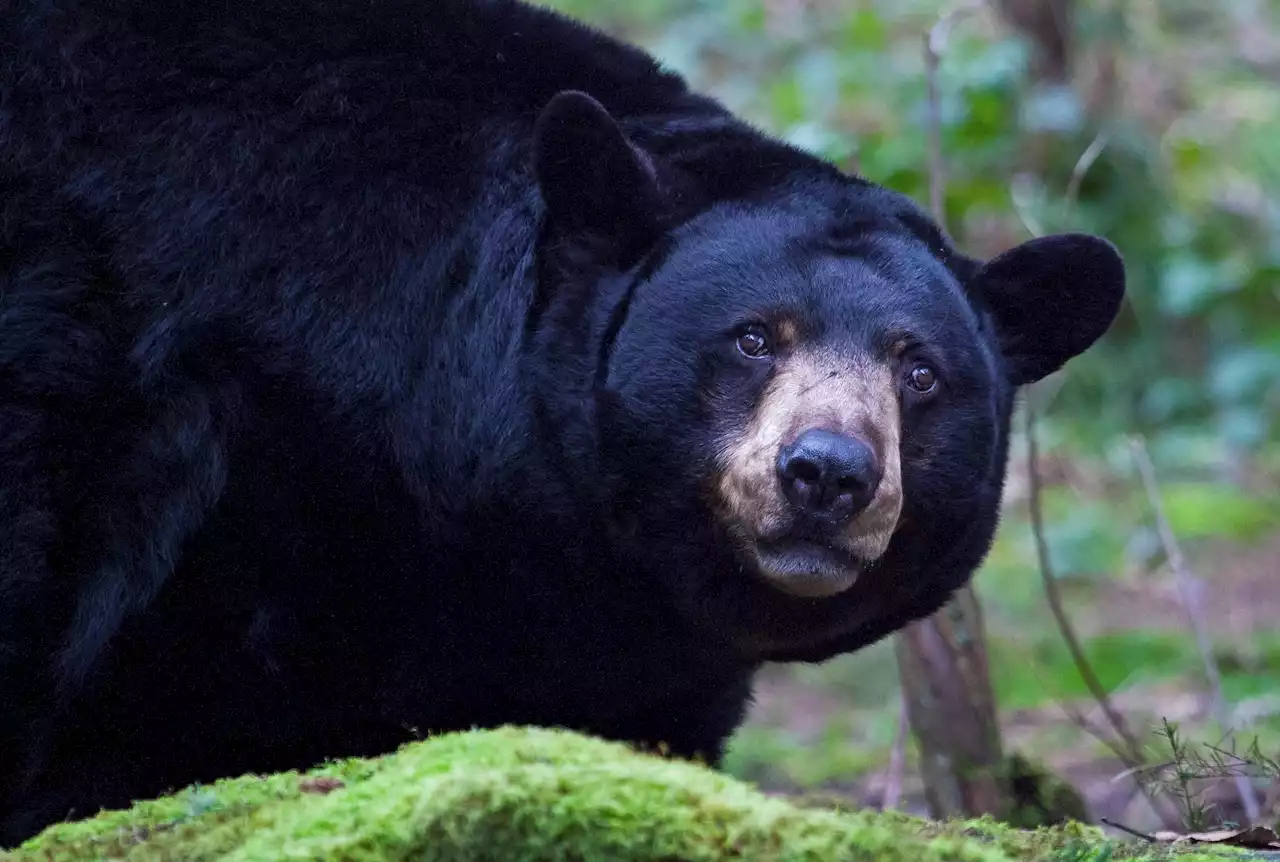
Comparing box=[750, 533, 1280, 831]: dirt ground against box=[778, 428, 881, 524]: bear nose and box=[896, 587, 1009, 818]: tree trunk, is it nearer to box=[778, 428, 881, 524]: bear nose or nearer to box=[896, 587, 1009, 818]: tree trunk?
box=[896, 587, 1009, 818]: tree trunk

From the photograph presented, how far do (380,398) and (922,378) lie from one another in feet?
4.41

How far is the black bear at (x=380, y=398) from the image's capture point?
3789 mm

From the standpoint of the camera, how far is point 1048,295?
14.1 feet

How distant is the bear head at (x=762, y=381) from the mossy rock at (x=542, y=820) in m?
1.17

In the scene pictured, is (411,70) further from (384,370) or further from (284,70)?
(384,370)

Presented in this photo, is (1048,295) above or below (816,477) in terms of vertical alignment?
above

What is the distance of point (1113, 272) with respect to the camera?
14.0ft

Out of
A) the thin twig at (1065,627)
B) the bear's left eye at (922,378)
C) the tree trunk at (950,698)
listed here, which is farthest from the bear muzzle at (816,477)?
the thin twig at (1065,627)

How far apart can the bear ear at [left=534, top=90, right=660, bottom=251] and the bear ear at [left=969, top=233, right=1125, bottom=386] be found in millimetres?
948

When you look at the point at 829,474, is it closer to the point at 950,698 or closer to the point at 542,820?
the point at 542,820

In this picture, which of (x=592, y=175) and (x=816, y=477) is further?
(x=592, y=175)

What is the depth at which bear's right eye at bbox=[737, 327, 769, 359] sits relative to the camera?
3.72 metres

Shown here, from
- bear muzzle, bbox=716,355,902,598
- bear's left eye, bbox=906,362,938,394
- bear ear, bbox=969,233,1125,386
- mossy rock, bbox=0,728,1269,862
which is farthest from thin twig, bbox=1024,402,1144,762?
mossy rock, bbox=0,728,1269,862

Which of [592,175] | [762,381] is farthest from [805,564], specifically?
[592,175]
